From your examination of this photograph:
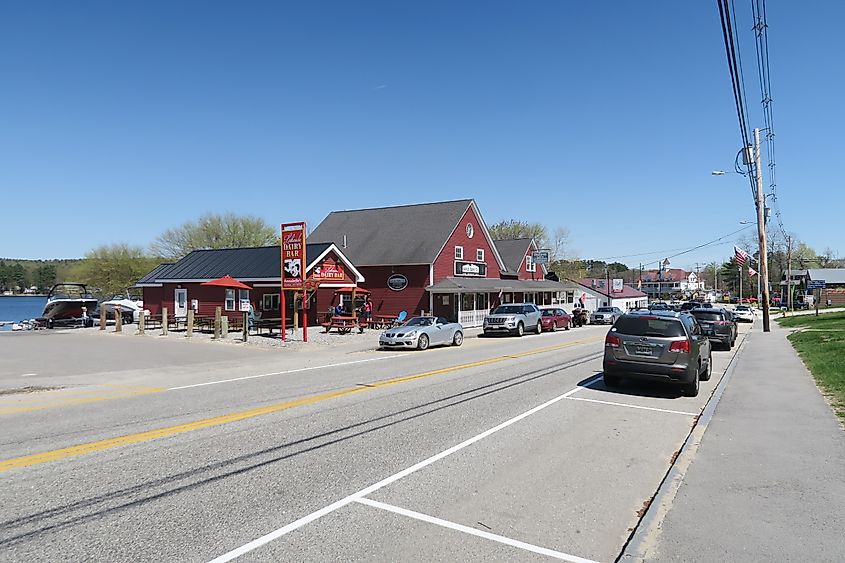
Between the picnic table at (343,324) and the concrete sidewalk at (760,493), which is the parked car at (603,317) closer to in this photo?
the picnic table at (343,324)

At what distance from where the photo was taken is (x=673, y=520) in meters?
4.96

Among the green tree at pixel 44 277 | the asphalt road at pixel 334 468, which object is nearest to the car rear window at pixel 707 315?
the asphalt road at pixel 334 468

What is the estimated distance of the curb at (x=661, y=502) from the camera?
4.37 meters

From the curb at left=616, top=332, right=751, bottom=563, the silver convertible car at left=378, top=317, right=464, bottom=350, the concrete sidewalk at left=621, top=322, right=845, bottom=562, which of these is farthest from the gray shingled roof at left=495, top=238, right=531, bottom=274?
the curb at left=616, top=332, right=751, bottom=563

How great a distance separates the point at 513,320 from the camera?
30.3 metres

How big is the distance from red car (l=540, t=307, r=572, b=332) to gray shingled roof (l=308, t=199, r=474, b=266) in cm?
854

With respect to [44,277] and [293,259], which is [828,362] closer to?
[293,259]

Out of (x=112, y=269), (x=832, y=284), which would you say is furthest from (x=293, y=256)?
(x=832, y=284)

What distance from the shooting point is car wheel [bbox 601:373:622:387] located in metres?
12.2

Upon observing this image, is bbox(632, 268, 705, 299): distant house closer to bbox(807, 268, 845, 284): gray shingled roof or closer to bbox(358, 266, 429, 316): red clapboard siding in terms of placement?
bbox(807, 268, 845, 284): gray shingled roof

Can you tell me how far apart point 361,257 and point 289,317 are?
905 cm

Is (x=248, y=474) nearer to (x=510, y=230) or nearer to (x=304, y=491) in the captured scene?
(x=304, y=491)

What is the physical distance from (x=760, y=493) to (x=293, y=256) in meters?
22.7

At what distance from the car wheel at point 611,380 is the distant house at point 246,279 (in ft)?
71.7
